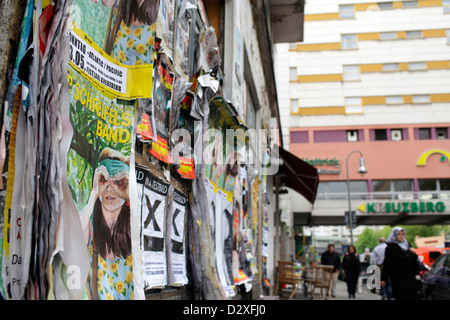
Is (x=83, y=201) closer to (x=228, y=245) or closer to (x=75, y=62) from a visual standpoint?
(x=75, y=62)

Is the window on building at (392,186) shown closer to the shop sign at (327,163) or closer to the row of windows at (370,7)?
the shop sign at (327,163)

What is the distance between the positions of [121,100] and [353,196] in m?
36.5

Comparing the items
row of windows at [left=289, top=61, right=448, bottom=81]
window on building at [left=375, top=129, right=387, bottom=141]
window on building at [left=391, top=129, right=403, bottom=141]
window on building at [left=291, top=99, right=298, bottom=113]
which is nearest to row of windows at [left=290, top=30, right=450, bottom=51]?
row of windows at [left=289, top=61, right=448, bottom=81]

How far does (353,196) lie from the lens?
37.3 meters

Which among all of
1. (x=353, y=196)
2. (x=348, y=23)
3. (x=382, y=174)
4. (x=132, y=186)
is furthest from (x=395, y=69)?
(x=132, y=186)

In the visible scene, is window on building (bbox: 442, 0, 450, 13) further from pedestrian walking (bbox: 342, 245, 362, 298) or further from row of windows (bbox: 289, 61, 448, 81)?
pedestrian walking (bbox: 342, 245, 362, 298)

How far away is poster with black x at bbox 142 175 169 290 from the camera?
3305mm

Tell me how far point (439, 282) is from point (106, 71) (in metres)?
9.37

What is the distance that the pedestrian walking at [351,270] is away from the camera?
1351 cm

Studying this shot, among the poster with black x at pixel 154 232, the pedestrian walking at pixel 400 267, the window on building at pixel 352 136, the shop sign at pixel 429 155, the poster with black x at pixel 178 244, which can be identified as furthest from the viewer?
the window on building at pixel 352 136

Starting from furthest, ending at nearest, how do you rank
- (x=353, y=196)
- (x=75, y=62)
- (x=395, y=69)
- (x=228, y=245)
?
1. (x=395, y=69)
2. (x=353, y=196)
3. (x=228, y=245)
4. (x=75, y=62)

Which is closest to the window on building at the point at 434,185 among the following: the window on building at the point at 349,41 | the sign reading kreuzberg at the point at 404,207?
the sign reading kreuzberg at the point at 404,207

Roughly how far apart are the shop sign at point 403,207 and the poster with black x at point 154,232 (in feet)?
109

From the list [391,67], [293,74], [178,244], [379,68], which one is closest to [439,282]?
[178,244]
